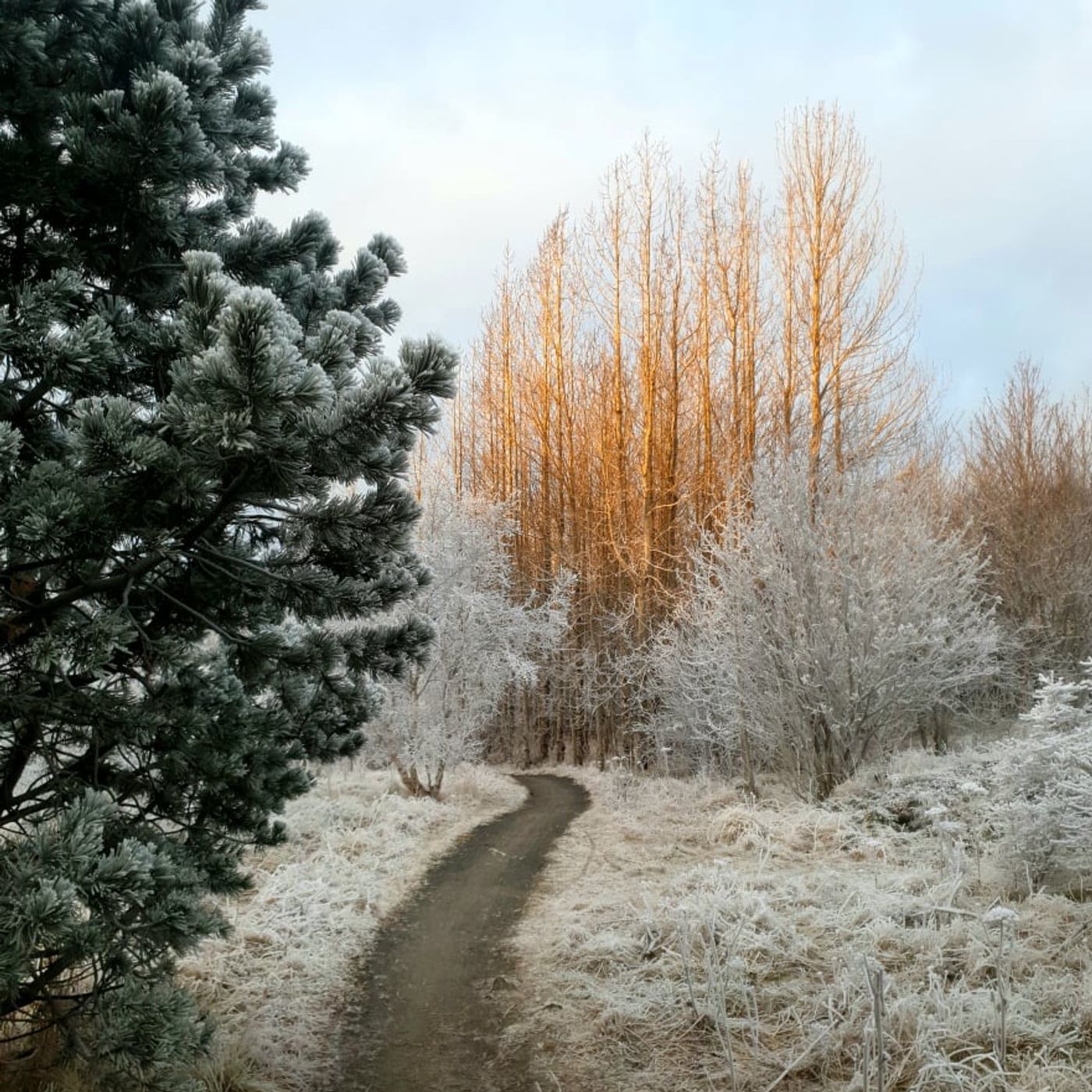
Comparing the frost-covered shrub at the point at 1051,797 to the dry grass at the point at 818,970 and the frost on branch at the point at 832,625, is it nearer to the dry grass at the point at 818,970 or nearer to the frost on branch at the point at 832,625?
the dry grass at the point at 818,970

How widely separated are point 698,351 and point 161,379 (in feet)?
46.9

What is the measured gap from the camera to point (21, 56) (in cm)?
312

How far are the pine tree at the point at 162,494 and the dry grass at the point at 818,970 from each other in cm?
242

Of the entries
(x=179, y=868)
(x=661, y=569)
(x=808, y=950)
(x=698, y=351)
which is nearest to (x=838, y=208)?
(x=698, y=351)

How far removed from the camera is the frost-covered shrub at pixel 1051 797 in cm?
519

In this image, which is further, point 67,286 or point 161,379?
point 161,379

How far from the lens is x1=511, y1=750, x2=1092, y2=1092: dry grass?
3896mm

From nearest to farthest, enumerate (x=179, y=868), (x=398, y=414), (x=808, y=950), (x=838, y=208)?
(x=398, y=414), (x=179, y=868), (x=808, y=950), (x=838, y=208)

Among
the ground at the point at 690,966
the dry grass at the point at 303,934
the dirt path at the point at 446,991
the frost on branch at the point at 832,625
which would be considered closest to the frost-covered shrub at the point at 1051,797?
the ground at the point at 690,966

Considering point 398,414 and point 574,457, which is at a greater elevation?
point 574,457

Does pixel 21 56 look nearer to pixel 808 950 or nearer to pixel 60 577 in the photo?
pixel 60 577

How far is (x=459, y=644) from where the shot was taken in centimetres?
1357

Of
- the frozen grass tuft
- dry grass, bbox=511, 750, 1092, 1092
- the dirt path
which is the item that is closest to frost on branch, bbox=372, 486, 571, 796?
the frozen grass tuft

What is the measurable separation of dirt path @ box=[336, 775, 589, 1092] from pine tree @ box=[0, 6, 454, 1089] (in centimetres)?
171
